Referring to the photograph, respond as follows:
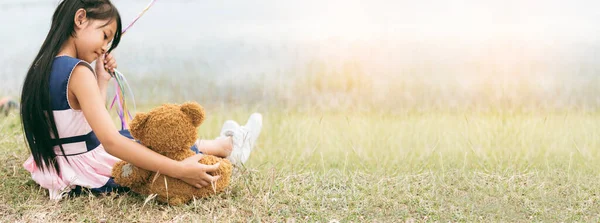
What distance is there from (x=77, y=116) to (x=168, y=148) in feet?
1.26

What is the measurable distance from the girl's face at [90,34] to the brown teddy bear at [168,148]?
0.33 meters

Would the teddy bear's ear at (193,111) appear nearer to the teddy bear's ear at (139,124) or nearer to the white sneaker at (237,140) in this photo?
the teddy bear's ear at (139,124)

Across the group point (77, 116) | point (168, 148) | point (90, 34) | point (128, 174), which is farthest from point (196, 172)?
point (90, 34)

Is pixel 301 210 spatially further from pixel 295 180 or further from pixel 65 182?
pixel 65 182

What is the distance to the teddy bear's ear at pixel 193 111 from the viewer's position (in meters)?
2.09

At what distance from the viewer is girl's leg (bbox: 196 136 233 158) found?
2.77m

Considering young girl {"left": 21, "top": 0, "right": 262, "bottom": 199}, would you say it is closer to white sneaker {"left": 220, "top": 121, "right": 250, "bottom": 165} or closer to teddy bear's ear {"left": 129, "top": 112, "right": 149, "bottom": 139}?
teddy bear's ear {"left": 129, "top": 112, "right": 149, "bottom": 139}

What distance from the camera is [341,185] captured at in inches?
98.3

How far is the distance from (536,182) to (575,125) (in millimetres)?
519

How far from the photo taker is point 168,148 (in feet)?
6.85

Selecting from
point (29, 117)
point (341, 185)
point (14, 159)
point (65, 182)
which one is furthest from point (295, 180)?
point (14, 159)

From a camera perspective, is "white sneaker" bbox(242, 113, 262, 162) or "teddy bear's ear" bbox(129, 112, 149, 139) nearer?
"teddy bear's ear" bbox(129, 112, 149, 139)

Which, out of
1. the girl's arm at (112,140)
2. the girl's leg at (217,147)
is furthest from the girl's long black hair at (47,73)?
the girl's leg at (217,147)

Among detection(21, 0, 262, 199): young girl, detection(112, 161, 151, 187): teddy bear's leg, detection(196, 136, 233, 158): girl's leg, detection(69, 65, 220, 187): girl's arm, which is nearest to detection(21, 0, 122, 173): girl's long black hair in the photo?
detection(21, 0, 262, 199): young girl
